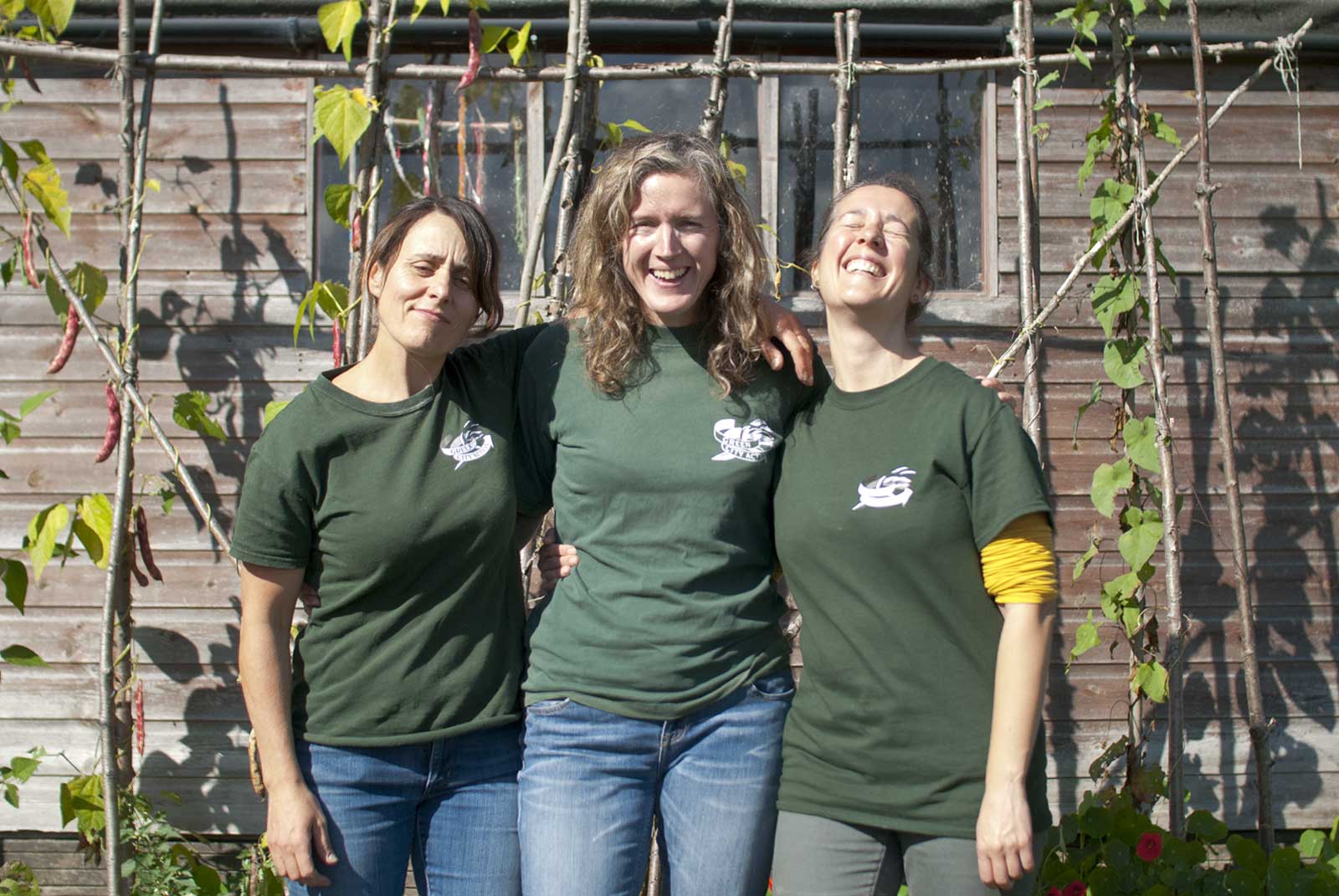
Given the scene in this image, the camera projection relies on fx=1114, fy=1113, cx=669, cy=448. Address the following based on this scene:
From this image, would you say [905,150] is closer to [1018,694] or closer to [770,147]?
[770,147]

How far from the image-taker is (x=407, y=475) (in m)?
1.94

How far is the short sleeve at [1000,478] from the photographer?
5.76ft

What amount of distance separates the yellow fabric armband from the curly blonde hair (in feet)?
1.81

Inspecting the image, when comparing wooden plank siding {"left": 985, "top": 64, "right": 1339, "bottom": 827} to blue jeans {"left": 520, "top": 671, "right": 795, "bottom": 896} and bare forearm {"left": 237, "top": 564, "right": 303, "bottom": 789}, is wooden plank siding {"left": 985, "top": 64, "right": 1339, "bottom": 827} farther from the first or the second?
bare forearm {"left": 237, "top": 564, "right": 303, "bottom": 789}

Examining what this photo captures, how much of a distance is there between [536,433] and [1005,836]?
107cm

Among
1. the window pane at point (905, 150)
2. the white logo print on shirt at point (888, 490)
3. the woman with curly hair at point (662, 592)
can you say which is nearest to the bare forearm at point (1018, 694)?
the white logo print on shirt at point (888, 490)

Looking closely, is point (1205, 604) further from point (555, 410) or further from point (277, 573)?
point (277, 573)

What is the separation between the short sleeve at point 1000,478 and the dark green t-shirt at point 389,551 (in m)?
0.82

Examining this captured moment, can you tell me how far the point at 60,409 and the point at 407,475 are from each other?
110 inches

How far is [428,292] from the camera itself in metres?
1.98

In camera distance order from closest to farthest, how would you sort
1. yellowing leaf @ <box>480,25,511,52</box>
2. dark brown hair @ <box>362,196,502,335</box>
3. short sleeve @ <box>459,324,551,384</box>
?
dark brown hair @ <box>362,196,502,335</box> < short sleeve @ <box>459,324,551,384</box> < yellowing leaf @ <box>480,25,511,52</box>

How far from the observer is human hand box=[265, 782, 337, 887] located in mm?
1889

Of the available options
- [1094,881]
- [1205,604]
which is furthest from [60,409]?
[1205,604]

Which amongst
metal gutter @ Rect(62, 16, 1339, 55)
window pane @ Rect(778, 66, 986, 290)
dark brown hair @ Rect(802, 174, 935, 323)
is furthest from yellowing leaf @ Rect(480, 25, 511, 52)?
dark brown hair @ Rect(802, 174, 935, 323)
